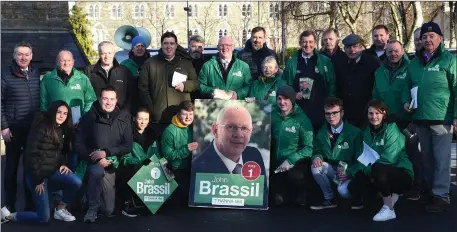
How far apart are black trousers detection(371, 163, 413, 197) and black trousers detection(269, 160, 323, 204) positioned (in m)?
0.87

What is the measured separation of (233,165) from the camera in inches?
292

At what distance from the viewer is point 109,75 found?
25.5 feet

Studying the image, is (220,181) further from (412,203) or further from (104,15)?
(104,15)

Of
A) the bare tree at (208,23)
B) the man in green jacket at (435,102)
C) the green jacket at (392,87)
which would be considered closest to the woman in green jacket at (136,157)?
the green jacket at (392,87)

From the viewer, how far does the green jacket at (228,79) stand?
7785 millimetres

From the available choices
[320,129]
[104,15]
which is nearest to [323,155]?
[320,129]

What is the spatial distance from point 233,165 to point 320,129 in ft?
3.75

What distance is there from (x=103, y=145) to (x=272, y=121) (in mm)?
2087

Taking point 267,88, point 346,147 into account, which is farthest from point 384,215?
point 267,88

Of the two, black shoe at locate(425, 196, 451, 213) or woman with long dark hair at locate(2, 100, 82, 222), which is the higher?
woman with long dark hair at locate(2, 100, 82, 222)

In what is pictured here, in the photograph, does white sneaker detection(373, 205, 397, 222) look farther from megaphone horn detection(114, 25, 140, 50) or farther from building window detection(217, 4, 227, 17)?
building window detection(217, 4, 227, 17)

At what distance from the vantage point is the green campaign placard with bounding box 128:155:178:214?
7203 millimetres

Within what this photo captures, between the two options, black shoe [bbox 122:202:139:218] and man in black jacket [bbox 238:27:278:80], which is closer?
black shoe [bbox 122:202:139:218]

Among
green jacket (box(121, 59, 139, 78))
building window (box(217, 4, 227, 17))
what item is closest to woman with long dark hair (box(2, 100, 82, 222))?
green jacket (box(121, 59, 139, 78))
